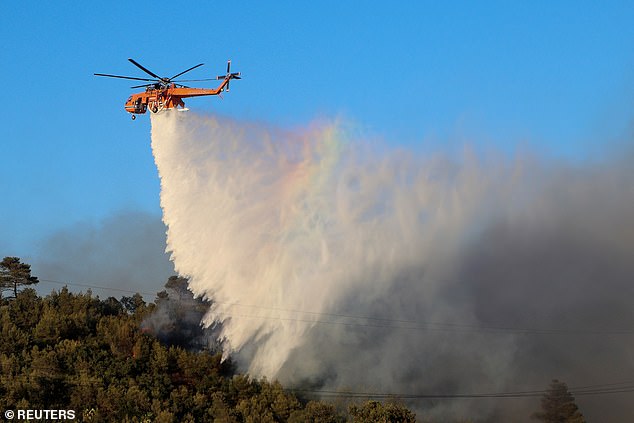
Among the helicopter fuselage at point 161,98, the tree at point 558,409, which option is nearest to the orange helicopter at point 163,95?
the helicopter fuselage at point 161,98

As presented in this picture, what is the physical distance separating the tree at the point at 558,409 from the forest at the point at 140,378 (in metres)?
0.14

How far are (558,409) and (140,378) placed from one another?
145 ft

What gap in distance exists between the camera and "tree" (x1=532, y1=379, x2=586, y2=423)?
85.0 metres

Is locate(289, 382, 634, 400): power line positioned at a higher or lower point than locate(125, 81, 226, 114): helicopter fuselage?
lower

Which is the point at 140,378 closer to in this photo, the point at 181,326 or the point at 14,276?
the point at 181,326

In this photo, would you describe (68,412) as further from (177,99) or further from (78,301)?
(78,301)

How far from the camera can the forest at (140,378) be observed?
253ft

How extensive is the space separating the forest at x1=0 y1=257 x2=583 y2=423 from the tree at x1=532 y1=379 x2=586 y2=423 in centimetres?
14

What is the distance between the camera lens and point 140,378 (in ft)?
282

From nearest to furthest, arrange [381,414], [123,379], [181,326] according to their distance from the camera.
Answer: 1. [381,414]
2. [123,379]
3. [181,326]

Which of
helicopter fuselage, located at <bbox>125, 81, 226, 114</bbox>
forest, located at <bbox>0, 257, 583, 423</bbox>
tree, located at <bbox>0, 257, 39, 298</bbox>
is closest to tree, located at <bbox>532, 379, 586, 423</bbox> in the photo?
forest, located at <bbox>0, 257, 583, 423</bbox>

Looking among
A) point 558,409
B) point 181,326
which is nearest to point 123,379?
point 181,326

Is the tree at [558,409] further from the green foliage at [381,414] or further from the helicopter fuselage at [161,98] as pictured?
the helicopter fuselage at [161,98]

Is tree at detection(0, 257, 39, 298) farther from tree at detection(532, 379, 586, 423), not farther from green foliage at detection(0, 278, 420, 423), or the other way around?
tree at detection(532, 379, 586, 423)
